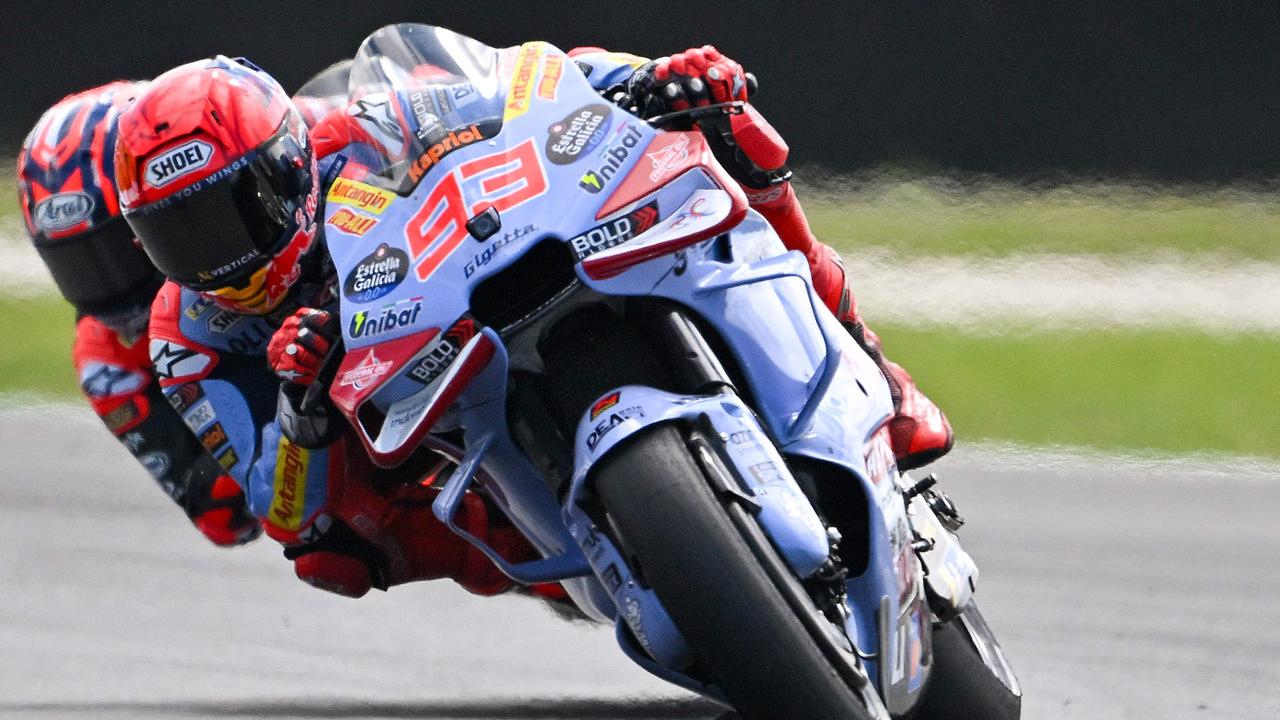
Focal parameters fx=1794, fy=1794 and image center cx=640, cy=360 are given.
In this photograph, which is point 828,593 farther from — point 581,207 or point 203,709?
point 203,709

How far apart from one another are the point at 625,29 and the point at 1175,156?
2.81 meters

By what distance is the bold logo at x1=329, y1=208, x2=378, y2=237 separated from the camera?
120 inches

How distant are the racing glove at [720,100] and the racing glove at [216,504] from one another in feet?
4.86

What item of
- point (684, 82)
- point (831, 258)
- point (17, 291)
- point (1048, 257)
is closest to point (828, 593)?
point (684, 82)

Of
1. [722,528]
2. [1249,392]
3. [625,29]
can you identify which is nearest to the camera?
[722,528]

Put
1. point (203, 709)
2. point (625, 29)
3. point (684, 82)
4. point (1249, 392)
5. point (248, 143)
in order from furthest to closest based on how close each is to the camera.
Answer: point (625, 29), point (1249, 392), point (203, 709), point (248, 143), point (684, 82)

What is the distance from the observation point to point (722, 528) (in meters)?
2.53

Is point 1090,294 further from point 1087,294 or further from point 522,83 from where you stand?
point 522,83

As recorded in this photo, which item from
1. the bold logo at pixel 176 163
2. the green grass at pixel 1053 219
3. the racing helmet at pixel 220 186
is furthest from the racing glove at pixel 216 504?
the green grass at pixel 1053 219

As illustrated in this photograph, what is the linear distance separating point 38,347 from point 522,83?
22.6 feet

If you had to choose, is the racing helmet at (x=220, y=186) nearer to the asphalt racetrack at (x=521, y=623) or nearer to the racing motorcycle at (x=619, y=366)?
the racing motorcycle at (x=619, y=366)

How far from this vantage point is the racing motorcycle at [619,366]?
2.61 m

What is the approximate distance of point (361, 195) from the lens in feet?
10.2

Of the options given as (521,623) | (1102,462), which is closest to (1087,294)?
(1102,462)
